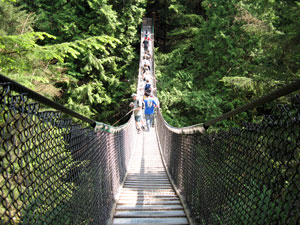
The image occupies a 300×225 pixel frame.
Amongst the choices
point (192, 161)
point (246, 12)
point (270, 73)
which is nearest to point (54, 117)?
point (192, 161)

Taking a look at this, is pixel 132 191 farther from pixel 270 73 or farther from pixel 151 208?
pixel 270 73

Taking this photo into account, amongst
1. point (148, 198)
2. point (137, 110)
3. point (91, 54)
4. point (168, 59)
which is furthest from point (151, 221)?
point (168, 59)

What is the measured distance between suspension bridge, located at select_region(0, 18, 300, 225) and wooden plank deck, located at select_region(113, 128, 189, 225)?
0.04 ft

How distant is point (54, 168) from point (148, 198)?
222 cm

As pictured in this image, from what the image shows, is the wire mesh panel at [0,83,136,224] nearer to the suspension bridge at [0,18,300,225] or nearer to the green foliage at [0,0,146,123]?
the suspension bridge at [0,18,300,225]

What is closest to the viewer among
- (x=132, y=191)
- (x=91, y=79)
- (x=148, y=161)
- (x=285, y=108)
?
(x=285, y=108)

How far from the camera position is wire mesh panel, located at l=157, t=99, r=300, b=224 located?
1039 millimetres

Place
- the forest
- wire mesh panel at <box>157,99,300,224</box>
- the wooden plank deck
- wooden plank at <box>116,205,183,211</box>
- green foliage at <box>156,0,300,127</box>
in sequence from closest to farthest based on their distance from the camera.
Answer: wire mesh panel at <box>157,99,300,224</box>, the wooden plank deck, wooden plank at <box>116,205,183,211</box>, the forest, green foliage at <box>156,0,300,127</box>

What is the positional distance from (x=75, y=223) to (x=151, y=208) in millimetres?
1501

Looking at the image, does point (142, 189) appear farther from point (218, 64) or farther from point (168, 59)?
point (168, 59)

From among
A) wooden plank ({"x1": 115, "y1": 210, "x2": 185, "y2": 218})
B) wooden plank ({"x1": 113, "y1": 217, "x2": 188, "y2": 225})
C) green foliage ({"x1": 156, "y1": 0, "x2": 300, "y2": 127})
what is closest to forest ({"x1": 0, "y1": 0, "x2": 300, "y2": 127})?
green foliage ({"x1": 156, "y1": 0, "x2": 300, "y2": 127})

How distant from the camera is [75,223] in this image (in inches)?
58.9

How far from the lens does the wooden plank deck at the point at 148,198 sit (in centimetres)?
259

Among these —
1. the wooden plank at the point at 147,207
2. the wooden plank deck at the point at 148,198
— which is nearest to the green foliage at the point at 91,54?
the wooden plank deck at the point at 148,198
